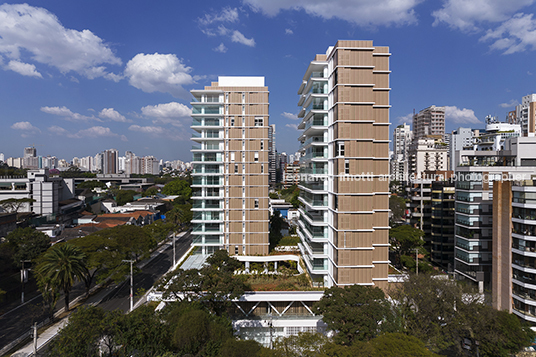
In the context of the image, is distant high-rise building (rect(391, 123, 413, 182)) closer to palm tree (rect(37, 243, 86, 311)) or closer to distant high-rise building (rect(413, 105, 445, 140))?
distant high-rise building (rect(413, 105, 445, 140))

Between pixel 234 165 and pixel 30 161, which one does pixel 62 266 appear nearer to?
pixel 234 165

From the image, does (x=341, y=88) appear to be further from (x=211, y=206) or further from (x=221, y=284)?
(x=211, y=206)

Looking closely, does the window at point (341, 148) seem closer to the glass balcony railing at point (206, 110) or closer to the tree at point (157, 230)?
the glass balcony railing at point (206, 110)

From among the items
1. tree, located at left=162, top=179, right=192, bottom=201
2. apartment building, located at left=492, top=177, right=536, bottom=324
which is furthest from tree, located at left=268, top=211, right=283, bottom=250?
tree, located at left=162, top=179, right=192, bottom=201

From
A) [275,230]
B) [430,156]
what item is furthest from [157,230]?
[430,156]

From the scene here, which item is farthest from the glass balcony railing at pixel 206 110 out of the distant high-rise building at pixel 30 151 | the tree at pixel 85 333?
the distant high-rise building at pixel 30 151

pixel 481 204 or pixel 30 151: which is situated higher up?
pixel 30 151
